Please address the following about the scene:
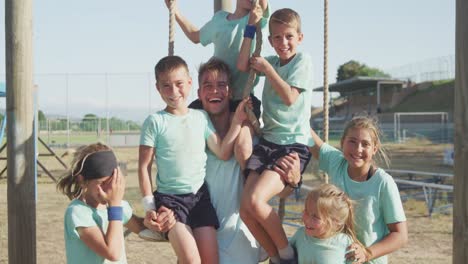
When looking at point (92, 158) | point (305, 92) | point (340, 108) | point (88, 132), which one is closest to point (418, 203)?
point (305, 92)

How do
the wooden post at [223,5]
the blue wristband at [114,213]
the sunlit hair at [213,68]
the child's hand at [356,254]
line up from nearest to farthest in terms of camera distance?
the blue wristband at [114,213] < the child's hand at [356,254] < the sunlit hair at [213,68] < the wooden post at [223,5]

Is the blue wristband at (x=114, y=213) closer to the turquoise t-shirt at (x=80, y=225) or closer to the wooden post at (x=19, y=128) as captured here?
the turquoise t-shirt at (x=80, y=225)

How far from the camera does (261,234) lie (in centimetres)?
295

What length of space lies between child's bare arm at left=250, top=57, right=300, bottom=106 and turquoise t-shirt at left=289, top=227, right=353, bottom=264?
706 mm

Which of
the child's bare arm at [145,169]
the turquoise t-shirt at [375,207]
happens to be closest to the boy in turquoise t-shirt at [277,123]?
the turquoise t-shirt at [375,207]

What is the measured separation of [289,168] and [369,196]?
42 centimetres

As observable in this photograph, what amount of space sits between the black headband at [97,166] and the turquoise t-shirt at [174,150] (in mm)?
339

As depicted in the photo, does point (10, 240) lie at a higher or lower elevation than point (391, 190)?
lower

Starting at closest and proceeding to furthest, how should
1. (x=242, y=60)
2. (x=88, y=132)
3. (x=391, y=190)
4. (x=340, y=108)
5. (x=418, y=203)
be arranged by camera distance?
(x=391, y=190), (x=242, y=60), (x=418, y=203), (x=88, y=132), (x=340, y=108)

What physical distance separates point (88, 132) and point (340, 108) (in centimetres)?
3706

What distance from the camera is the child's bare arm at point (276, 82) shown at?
2926 mm

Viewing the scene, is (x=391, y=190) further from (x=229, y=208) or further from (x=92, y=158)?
(x=92, y=158)

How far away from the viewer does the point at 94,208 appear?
263 cm

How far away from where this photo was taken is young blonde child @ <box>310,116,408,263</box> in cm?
274
